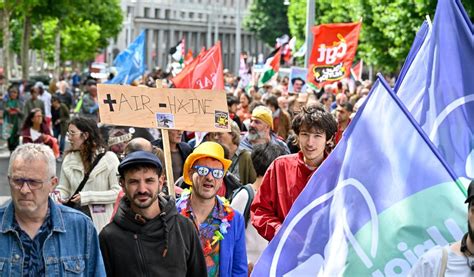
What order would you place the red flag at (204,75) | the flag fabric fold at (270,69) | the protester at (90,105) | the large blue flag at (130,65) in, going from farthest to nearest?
the flag fabric fold at (270,69) → the large blue flag at (130,65) → the protester at (90,105) → the red flag at (204,75)

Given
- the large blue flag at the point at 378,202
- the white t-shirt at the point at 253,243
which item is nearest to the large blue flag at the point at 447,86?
the large blue flag at the point at 378,202

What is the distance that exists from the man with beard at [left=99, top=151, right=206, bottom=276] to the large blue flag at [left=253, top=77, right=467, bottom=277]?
2.13 ft

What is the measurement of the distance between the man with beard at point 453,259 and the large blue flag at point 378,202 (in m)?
0.46

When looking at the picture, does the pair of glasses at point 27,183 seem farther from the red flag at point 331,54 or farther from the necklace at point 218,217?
the red flag at point 331,54

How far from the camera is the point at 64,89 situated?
30.4m

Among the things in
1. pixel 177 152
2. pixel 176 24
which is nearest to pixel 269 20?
pixel 176 24

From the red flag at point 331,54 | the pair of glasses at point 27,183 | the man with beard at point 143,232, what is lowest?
the red flag at point 331,54

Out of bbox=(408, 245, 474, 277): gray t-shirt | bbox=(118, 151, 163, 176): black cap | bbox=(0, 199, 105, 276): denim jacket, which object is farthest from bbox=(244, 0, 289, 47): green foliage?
bbox=(408, 245, 474, 277): gray t-shirt

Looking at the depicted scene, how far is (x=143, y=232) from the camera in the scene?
558 centimetres

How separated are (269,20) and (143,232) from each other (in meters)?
90.3

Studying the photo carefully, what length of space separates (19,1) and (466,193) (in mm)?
31677

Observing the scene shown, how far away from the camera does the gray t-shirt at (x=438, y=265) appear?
481cm

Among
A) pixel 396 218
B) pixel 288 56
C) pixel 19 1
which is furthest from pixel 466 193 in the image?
pixel 288 56

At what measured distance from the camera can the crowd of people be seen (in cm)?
493
